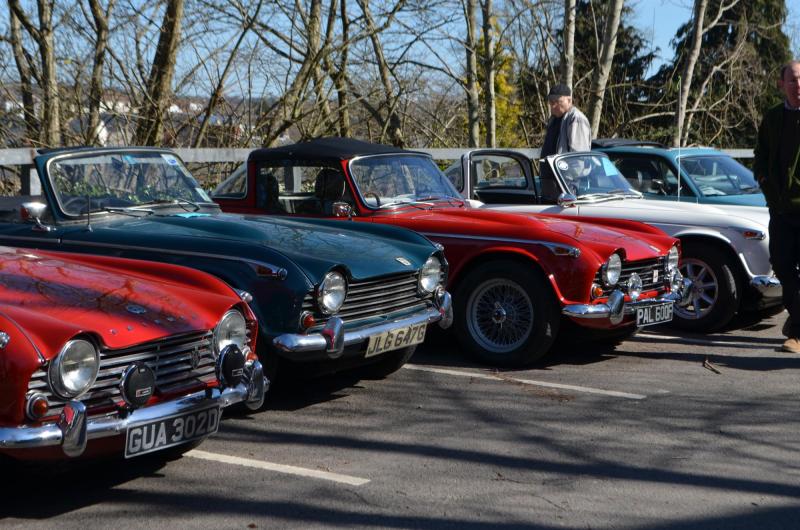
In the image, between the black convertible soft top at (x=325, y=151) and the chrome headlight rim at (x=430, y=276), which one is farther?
the black convertible soft top at (x=325, y=151)

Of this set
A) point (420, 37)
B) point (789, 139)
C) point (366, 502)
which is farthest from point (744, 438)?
point (420, 37)

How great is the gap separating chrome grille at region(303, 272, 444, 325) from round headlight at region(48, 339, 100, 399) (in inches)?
66.1

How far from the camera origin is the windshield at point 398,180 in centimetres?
773

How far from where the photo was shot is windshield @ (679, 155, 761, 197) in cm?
1074

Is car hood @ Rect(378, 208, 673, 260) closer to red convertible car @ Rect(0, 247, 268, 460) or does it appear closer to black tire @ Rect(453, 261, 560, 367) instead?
black tire @ Rect(453, 261, 560, 367)

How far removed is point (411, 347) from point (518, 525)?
2622mm

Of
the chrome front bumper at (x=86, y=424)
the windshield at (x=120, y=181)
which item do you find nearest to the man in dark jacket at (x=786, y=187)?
the windshield at (x=120, y=181)

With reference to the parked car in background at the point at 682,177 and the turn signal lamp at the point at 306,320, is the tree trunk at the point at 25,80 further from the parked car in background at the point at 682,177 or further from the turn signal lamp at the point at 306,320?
the turn signal lamp at the point at 306,320

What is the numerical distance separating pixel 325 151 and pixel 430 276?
1842 millimetres

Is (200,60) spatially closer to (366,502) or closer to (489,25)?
(489,25)

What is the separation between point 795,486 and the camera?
4504 millimetres

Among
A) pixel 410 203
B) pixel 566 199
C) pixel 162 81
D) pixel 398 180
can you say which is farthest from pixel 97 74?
pixel 566 199

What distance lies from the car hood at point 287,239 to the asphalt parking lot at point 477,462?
2.80ft

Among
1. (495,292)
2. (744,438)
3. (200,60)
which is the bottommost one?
(744,438)
